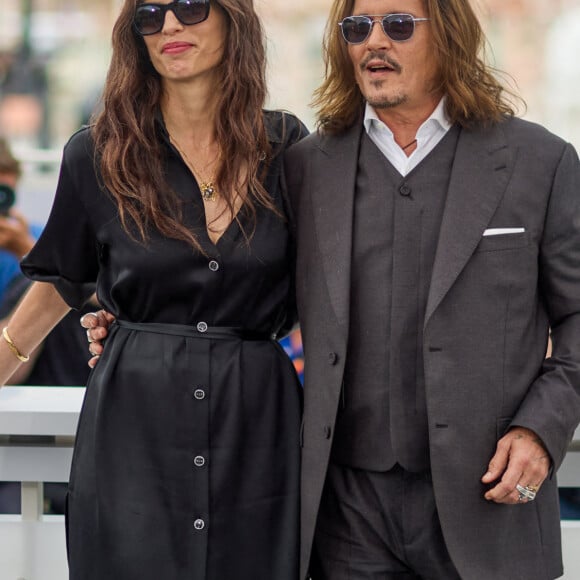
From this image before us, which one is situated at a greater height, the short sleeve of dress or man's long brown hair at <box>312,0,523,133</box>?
man's long brown hair at <box>312,0,523,133</box>

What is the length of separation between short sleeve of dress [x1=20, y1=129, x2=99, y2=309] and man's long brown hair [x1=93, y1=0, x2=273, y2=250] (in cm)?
5

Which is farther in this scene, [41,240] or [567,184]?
[41,240]

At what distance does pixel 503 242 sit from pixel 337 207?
13.8 inches

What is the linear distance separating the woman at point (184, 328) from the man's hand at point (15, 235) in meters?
2.31

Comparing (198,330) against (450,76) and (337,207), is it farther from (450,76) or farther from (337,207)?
(450,76)

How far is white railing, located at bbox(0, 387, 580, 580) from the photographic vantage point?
102 inches

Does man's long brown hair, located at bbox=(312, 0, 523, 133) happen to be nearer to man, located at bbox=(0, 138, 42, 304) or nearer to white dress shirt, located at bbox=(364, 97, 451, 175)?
white dress shirt, located at bbox=(364, 97, 451, 175)

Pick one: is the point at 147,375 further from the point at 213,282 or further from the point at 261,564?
the point at 261,564

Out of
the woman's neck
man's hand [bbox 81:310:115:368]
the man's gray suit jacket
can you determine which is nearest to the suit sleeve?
the man's gray suit jacket

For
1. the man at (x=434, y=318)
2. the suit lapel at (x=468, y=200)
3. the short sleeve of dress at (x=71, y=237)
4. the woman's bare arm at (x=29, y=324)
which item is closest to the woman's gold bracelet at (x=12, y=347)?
the woman's bare arm at (x=29, y=324)

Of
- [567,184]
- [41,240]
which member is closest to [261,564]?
[41,240]

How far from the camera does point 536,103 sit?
22.1 ft

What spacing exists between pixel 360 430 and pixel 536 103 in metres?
5.02

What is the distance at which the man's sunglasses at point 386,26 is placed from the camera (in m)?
2.20
